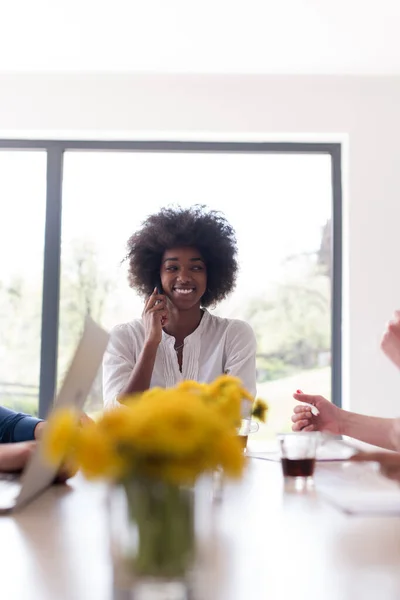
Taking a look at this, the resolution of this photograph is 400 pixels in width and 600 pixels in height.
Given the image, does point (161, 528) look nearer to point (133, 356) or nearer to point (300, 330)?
point (133, 356)

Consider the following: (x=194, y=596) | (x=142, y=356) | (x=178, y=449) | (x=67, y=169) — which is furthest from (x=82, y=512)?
(x=67, y=169)

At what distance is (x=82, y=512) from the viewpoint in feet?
3.54

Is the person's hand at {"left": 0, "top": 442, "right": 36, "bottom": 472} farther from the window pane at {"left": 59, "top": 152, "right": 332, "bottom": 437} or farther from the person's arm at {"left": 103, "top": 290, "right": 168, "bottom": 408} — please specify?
the window pane at {"left": 59, "top": 152, "right": 332, "bottom": 437}

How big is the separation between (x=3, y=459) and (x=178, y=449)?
0.99 metres

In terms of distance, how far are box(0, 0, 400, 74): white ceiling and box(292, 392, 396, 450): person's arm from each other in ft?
6.83

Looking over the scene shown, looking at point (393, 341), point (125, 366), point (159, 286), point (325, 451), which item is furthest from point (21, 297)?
point (325, 451)

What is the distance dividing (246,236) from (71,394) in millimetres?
3195

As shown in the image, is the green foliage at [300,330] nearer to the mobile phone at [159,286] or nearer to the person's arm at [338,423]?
the mobile phone at [159,286]

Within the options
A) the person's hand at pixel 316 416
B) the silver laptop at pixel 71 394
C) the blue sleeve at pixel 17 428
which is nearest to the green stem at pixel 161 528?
the silver laptop at pixel 71 394

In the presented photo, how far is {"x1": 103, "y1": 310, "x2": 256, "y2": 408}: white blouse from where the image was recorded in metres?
2.59

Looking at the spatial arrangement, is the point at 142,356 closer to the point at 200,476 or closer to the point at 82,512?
the point at 82,512

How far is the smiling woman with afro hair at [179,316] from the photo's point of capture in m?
2.60

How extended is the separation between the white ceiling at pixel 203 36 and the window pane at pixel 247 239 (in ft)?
1.80

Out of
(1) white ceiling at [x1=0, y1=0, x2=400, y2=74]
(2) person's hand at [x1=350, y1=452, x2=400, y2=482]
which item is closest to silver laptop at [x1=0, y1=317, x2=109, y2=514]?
(2) person's hand at [x1=350, y1=452, x2=400, y2=482]
